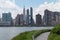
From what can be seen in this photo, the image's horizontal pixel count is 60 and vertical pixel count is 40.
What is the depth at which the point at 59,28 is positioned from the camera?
18531 millimetres

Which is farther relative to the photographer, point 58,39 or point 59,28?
point 59,28

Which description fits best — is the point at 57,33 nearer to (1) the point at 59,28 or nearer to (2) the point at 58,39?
(1) the point at 59,28

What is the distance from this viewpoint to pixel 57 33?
18.2 meters

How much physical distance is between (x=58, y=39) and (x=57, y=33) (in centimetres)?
300

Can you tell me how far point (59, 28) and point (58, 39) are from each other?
3417 mm

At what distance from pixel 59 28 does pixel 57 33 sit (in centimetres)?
57

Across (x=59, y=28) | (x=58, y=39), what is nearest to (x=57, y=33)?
(x=59, y=28)

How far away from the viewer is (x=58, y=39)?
15211mm

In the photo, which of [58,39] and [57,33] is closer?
[58,39]
